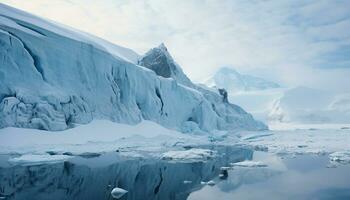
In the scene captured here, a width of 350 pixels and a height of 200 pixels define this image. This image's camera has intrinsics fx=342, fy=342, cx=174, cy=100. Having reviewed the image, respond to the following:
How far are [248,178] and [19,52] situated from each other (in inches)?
611

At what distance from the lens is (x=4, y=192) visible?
32.2 ft

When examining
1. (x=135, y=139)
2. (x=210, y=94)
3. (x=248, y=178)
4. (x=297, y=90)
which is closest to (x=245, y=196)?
(x=248, y=178)

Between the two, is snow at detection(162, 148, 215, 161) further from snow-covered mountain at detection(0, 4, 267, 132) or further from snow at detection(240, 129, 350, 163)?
snow-covered mountain at detection(0, 4, 267, 132)

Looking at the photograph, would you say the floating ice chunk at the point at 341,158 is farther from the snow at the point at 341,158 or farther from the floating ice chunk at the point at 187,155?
the floating ice chunk at the point at 187,155

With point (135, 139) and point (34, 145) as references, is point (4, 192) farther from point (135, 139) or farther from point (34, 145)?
point (135, 139)

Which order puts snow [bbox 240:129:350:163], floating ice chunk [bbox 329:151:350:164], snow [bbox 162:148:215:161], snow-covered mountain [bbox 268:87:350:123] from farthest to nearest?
snow-covered mountain [bbox 268:87:350:123] < snow [bbox 240:129:350:163] < floating ice chunk [bbox 329:151:350:164] < snow [bbox 162:148:215:161]

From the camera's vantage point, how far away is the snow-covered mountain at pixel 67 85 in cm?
2000

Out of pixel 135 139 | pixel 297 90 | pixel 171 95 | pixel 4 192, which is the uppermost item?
pixel 297 90

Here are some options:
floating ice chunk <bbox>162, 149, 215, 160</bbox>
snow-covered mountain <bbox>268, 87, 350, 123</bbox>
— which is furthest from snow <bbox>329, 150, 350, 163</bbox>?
snow-covered mountain <bbox>268, 87, 350, 123</bbox>

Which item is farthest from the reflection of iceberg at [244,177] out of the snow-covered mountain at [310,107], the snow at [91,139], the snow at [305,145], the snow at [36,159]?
the snow-covered mountain at [310,107]

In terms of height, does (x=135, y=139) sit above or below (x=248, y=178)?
above

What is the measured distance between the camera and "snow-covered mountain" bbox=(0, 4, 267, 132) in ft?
65.6

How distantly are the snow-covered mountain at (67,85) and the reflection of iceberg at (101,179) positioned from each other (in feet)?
17.8

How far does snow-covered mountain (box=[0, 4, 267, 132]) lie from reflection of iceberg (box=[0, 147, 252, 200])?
5.43 meters
